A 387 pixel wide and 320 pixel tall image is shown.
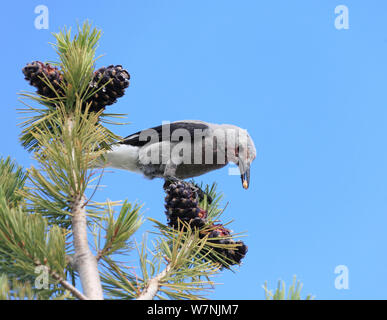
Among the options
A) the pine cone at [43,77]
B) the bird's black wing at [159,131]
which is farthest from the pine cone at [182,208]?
the bird's black wing at [159,131]

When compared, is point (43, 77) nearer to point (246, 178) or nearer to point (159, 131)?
point (159, 131)

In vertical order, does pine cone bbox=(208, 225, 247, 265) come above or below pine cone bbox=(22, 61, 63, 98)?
below

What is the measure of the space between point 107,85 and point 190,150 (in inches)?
57.0

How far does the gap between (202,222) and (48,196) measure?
0.78 m

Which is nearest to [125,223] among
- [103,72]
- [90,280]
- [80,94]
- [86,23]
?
[90,280]

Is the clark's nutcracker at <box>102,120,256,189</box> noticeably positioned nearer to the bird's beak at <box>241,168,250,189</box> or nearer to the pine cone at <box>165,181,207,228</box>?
the bird's beak at <box>241,168,250,189</box>

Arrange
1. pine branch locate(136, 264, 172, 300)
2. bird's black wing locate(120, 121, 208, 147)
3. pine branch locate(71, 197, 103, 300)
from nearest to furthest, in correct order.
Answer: pine branch locate(71, 197, 103, 300), pine branch locate(136, 264, 172, 300), bird's black wing locate(120, 121, 208, 147)

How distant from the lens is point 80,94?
212 centimetres

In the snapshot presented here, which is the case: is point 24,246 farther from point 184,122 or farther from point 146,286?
point 184,122

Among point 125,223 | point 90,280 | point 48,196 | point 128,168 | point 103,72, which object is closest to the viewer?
point 90,280

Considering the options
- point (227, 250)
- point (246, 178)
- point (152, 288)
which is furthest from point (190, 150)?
point (152, 288)

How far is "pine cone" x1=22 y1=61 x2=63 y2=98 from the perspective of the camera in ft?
7.36

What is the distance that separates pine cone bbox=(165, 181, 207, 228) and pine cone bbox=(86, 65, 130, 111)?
22.8 inches

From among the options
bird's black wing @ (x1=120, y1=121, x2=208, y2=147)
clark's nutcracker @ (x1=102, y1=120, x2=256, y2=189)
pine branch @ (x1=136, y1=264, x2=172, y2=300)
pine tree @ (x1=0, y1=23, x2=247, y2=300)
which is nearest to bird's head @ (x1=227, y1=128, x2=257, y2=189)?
clark's nutcracker @ (x1=102, y1=120, x2=256, y2=189)
